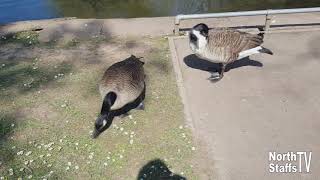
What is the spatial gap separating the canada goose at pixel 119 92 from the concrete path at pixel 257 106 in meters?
0.77

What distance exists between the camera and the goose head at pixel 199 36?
18.3ft

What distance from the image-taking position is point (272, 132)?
491 cm

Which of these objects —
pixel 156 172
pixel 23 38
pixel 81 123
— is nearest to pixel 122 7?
pixel 23 38

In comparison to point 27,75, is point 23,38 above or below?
above

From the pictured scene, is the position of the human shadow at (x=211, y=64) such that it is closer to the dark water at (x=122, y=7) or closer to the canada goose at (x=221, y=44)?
the canada goose at (x=221, y=44)

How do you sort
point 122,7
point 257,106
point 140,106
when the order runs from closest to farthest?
point 257,106
point 140,106
point 122,7

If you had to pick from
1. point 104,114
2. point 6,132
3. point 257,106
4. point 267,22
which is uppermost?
point 267,22

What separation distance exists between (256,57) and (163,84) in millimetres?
1776

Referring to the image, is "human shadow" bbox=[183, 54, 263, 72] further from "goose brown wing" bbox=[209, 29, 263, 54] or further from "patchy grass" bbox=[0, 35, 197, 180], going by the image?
"goose brown wing" bbox=[209, 29, 263, 54]

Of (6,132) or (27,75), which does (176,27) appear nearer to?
(27,75)

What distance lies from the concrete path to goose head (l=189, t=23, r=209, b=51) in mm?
674

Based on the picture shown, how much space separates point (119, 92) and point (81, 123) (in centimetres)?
74

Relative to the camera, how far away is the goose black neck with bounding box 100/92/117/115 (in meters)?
4.85

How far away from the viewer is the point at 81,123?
5.34m
